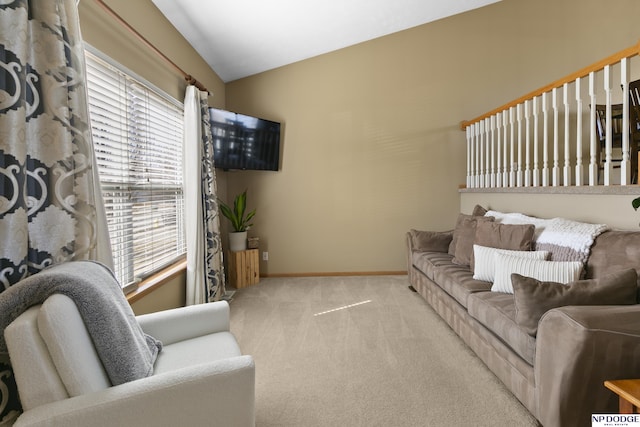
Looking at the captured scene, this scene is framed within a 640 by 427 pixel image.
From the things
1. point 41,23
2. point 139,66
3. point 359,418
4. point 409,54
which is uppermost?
point 409,54

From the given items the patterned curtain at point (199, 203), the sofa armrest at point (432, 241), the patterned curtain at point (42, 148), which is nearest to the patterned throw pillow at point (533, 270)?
the sofa armrest at point (432, 241)

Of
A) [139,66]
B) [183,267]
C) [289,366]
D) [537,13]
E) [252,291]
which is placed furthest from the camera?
[537,13]

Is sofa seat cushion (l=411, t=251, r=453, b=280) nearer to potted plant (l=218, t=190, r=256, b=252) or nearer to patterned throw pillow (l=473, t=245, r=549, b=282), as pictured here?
patterned throw pillow (l=473, t=245, r=549, b=282)

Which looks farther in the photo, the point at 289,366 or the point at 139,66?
the point at 139,66

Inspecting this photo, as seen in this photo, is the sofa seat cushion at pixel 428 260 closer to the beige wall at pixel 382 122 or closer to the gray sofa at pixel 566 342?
the gray sofa at pixel 566 342

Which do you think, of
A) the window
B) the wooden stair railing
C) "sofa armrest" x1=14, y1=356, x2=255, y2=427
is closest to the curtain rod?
the window

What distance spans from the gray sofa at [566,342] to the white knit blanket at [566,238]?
41mm

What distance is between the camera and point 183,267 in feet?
10.2

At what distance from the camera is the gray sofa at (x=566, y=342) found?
129cm

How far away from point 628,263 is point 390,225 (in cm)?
287

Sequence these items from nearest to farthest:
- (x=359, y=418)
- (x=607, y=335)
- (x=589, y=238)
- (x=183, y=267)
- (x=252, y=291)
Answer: (x=607, y=335) → (x=359, y=418) → (x=589, y=238) → (x=183, y=267) → (x=252, y=291)

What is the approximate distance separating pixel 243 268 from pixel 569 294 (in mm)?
3411

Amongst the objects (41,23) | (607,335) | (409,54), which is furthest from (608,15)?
(41,23)

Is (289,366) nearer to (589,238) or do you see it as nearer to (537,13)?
(589,238)
